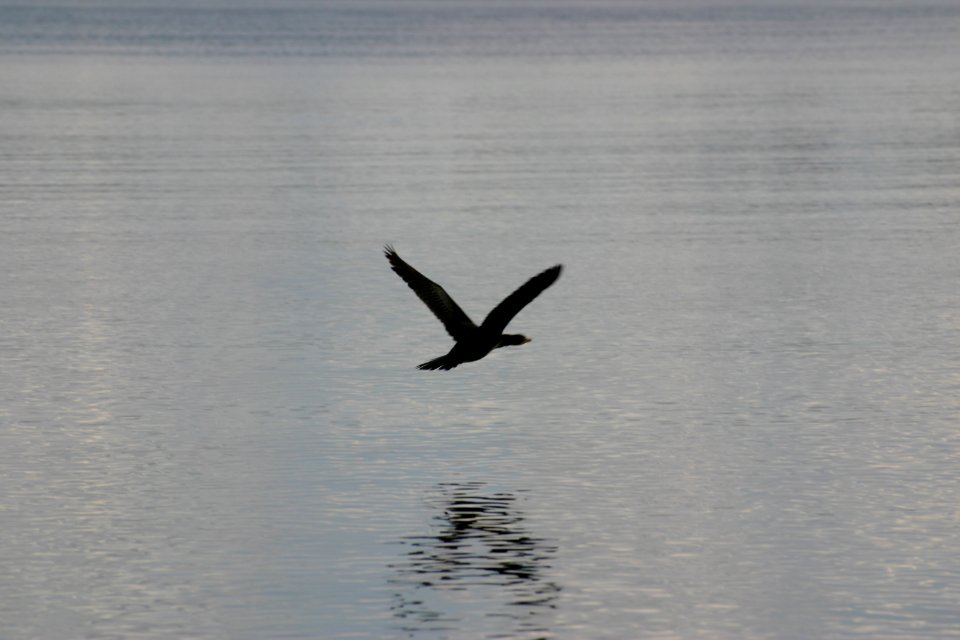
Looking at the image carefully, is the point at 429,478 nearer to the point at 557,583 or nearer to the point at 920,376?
the point at 557,583

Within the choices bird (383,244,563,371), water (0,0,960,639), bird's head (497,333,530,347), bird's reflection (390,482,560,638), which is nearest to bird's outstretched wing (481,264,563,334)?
bird (383,244,563,371)

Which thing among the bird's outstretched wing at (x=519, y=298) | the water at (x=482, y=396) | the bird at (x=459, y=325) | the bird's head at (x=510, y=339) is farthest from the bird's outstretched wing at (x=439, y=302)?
the water at (x=482, y=396)

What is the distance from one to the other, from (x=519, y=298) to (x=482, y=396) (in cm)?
516

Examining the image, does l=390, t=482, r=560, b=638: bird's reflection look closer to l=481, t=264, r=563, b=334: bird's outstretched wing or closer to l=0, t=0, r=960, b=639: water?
l=0, t=0, r=960, b=639: water

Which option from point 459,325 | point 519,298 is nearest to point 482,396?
point 459,325

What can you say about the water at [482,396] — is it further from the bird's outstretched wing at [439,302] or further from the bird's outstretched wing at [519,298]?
the bird's outstretched wing at [519,298]

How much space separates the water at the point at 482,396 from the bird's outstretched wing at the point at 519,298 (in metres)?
1.41

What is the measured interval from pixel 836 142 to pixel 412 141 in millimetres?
11487

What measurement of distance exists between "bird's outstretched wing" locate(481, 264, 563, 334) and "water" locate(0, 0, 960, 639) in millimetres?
1411

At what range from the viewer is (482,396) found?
926 inches

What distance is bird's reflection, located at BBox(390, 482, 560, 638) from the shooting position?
50.2 ft

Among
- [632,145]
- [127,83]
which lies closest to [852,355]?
[632,145]

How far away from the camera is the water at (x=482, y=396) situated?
634 inches

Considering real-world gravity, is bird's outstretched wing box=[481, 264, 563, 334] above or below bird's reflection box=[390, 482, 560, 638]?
above
